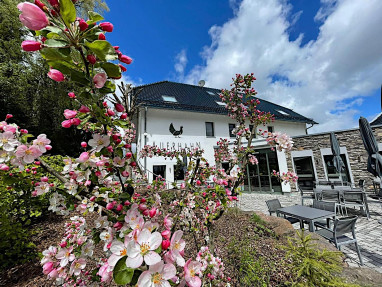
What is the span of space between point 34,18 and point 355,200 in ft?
25.2

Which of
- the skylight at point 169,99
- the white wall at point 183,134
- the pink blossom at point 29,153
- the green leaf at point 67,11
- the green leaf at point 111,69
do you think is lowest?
the pink blossom at point 29,153

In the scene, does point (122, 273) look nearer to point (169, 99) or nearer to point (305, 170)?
point (305, 170)

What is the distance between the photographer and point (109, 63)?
2.23 ft

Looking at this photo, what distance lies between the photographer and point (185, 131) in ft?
38.2

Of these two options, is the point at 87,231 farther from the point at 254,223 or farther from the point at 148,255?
the point at 254,223

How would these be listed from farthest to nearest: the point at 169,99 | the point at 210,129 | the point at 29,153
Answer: the point at 210,129 → the point at 169,99 → the point at 29,153

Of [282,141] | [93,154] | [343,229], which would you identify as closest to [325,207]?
[343,229]

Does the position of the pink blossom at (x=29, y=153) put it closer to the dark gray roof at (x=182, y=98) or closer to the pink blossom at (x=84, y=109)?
the pink blossom at (x=84, y=109)

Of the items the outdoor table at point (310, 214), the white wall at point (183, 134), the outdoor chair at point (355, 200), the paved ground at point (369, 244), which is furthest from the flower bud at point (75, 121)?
the white wall at point (183, 134)

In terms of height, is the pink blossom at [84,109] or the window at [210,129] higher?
the window at [210,129]

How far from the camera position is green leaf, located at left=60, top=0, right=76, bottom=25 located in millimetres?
605

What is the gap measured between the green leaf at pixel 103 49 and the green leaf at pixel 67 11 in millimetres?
138

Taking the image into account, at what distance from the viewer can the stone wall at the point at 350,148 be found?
28.2 ft

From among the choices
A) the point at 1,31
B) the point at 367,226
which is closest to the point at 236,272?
the point at 367,226
